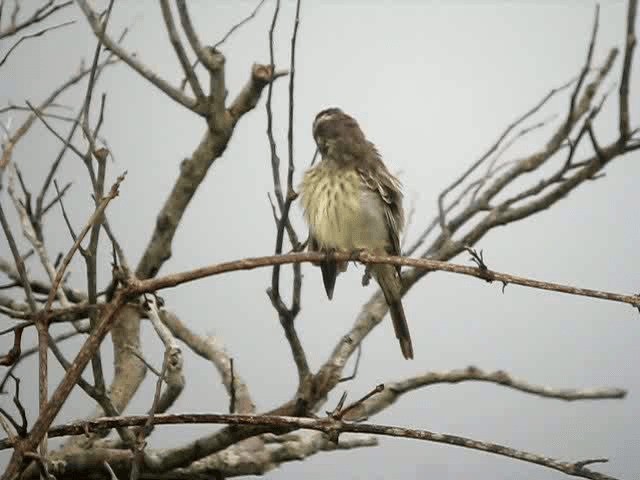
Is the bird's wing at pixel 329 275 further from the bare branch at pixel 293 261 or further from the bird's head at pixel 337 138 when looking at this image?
the bare branch at pixel 293 261

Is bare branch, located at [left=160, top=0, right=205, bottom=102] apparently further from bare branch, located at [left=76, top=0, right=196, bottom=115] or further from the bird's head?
the bird's head

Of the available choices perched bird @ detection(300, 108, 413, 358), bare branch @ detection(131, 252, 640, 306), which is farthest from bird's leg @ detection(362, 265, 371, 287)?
bare branch @ detection(131, 252, 640, 306)

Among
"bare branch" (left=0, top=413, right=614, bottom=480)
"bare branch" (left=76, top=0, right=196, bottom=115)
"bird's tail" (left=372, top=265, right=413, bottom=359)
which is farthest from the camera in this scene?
"bird's tail" (left=372, top=265, right=413, bottom=359)

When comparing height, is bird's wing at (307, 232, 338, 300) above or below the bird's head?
below

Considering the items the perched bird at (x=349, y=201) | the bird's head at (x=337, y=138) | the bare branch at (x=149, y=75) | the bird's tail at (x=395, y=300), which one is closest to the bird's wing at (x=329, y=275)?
the perched bird at (x=349, y=201)

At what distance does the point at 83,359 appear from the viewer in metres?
1.17

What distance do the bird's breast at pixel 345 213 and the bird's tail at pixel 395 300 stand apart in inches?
4.5

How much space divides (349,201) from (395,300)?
0.37m

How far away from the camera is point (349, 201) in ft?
9.08

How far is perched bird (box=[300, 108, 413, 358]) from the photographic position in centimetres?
277

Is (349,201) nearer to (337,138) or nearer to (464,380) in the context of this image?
(337,138)

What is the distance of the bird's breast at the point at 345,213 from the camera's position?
2773 mm

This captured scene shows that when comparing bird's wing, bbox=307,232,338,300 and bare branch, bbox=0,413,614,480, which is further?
bird's wing, bbox=307,232,338,300

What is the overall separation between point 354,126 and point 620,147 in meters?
0.90
